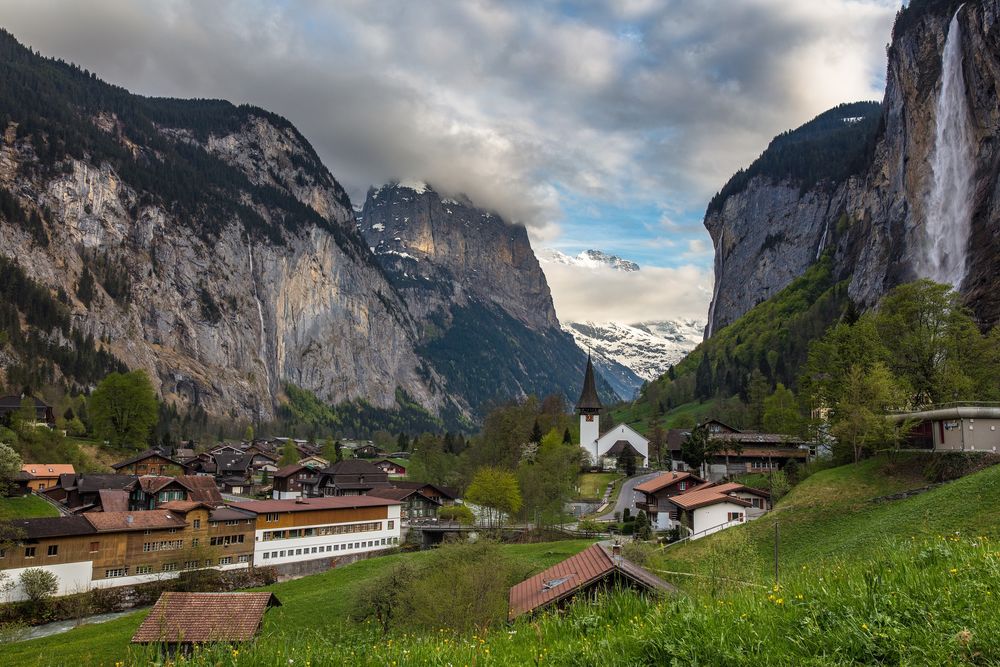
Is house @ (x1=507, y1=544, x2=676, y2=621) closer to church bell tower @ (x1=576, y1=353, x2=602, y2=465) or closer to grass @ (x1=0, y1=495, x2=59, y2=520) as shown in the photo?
grass @ (x1=0, y1=495, x2=59, y2=520)

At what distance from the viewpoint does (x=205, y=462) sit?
401ft

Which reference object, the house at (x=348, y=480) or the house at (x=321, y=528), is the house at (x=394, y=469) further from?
the house at (x=321, y=528)

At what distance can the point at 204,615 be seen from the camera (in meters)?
26.5

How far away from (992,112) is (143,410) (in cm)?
13065

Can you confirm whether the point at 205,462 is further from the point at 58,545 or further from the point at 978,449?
the point at 978,449

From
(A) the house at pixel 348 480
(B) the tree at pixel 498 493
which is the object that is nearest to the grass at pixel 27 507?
(A) the house at pixel 348 480

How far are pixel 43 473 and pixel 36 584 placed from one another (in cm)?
3323

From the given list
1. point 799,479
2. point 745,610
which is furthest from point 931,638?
point 799,479

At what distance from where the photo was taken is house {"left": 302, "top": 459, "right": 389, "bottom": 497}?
328 feet

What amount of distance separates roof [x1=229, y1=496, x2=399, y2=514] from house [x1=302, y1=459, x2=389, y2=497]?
18767 millimetres

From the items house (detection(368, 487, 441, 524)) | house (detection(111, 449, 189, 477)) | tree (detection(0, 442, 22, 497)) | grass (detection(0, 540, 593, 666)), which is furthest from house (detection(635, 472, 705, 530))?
house (detection(111, 449, 189, 477))

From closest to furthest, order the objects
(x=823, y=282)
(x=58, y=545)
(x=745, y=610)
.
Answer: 1. (x=745, y=610)
2. (x=58, y=545)
3. (x=823, y=282)

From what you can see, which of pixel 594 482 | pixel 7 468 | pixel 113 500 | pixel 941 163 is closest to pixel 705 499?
pixel 594 482

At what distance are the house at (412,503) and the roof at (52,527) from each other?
37.9 metres
